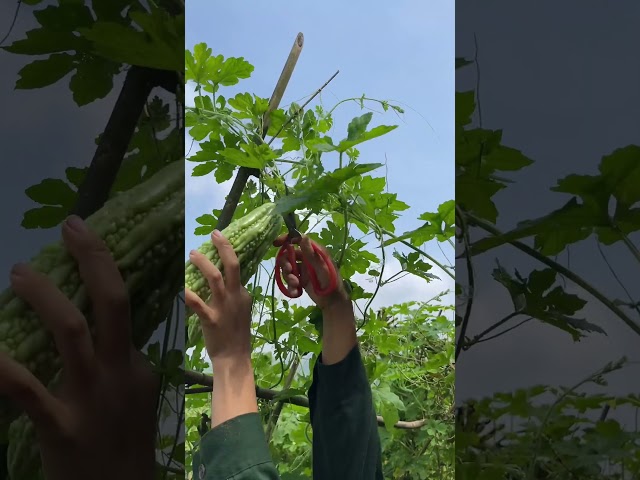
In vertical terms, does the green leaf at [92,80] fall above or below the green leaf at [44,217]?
above

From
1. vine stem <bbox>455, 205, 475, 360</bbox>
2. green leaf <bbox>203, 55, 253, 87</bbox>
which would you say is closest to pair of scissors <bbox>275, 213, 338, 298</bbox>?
green leaf <bbox>203, 55, 253, 87</bbox>

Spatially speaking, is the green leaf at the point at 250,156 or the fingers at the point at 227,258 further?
the green leaf at the point at 250,156

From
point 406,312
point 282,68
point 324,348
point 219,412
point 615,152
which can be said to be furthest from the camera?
point 406,312

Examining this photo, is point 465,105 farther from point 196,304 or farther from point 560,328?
point 196,304

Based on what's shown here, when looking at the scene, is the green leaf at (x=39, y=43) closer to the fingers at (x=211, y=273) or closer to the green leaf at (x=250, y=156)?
the fingers at (x=211, y=273)

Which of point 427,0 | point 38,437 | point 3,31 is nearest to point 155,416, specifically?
point 38,437

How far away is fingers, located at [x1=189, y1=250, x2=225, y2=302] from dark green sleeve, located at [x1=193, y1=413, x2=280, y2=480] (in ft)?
0.55

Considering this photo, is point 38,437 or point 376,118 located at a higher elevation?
point 376,118

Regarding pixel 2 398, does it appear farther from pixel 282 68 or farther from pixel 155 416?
pixel 282 68

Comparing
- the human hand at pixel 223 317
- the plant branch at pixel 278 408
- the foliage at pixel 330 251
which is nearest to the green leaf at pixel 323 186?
the foliage at pixel 330 251

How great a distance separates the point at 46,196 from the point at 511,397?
358mm

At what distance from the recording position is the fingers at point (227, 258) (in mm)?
839

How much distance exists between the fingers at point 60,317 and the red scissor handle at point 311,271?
661 mm

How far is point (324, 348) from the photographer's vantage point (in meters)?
→ 0.96
